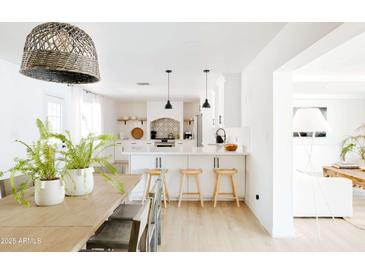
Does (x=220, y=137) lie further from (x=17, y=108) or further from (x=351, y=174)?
(x=17, y=108)

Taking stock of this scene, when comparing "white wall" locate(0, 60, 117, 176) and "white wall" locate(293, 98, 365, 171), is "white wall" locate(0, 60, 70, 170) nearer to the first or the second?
"white wall" locate(0, 60, 117, 176)

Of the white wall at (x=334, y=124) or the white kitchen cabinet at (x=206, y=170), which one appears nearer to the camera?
the white kitchen cabinet at (x=206, y=170)

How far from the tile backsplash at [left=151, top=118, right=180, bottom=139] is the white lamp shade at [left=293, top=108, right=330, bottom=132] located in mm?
6976

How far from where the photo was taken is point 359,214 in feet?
13.2

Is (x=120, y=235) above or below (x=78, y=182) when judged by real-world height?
below

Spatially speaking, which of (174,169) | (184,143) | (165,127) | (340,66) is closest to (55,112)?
(174,169)

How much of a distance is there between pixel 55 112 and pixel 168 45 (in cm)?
320

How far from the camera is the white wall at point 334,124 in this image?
7.76 metres

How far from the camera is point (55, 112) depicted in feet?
17.4

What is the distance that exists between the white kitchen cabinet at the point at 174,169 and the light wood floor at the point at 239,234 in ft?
2.34

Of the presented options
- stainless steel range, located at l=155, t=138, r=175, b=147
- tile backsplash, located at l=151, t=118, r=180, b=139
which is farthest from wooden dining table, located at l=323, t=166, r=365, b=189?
tile backsplash, located at l=151, t=118, r=180, b=139

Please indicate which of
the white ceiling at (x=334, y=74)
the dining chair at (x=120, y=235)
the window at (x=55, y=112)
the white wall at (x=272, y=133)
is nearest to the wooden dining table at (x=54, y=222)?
the dining chair at (x=120, y=235)

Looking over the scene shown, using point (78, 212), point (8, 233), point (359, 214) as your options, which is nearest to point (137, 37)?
point (78, 212)

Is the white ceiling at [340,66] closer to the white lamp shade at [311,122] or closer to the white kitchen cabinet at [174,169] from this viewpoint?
the white lamp shade at [311,122]
